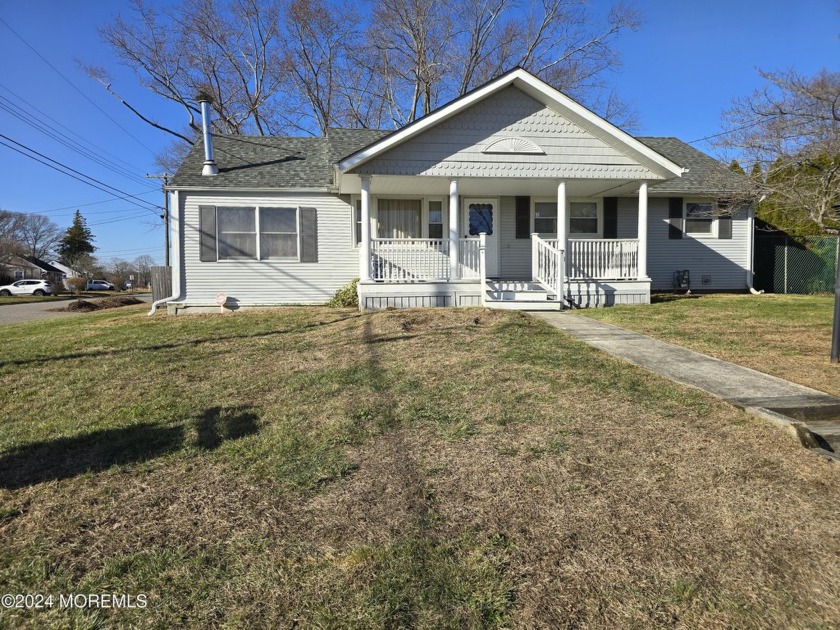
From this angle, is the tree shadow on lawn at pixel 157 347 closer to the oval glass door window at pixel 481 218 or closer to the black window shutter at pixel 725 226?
the oval glass door window at pixel 481 218

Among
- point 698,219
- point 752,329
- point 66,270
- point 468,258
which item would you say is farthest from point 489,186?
point 66,270

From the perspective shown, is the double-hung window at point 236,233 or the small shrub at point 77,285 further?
the small shrub at point 77,285

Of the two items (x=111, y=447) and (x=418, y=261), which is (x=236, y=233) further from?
(x=111, y=447)

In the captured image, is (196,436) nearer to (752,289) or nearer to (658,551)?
(658,551)

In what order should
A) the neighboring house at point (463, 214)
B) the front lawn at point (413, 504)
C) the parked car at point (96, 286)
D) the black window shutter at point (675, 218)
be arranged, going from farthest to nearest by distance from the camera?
the parked car at point (96, 286) → the black window shutter at point (675, 218) → the neighboring house at point (463, 214) → the front lawn at point (413, 504)

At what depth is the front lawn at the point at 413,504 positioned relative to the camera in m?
2.09

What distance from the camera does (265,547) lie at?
8.05 feet

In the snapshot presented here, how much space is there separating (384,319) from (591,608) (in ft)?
23.5

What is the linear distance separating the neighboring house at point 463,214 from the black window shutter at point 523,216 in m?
0.03

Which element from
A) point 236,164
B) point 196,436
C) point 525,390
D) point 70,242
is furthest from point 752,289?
point 70,242

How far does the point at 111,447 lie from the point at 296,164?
11256 millimetres

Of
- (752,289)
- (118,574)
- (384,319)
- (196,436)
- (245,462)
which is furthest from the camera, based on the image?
(752,289)

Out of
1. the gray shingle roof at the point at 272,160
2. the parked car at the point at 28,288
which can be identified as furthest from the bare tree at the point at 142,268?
the gray shingle roof at the point at 272,160

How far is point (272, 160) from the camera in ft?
45.3
